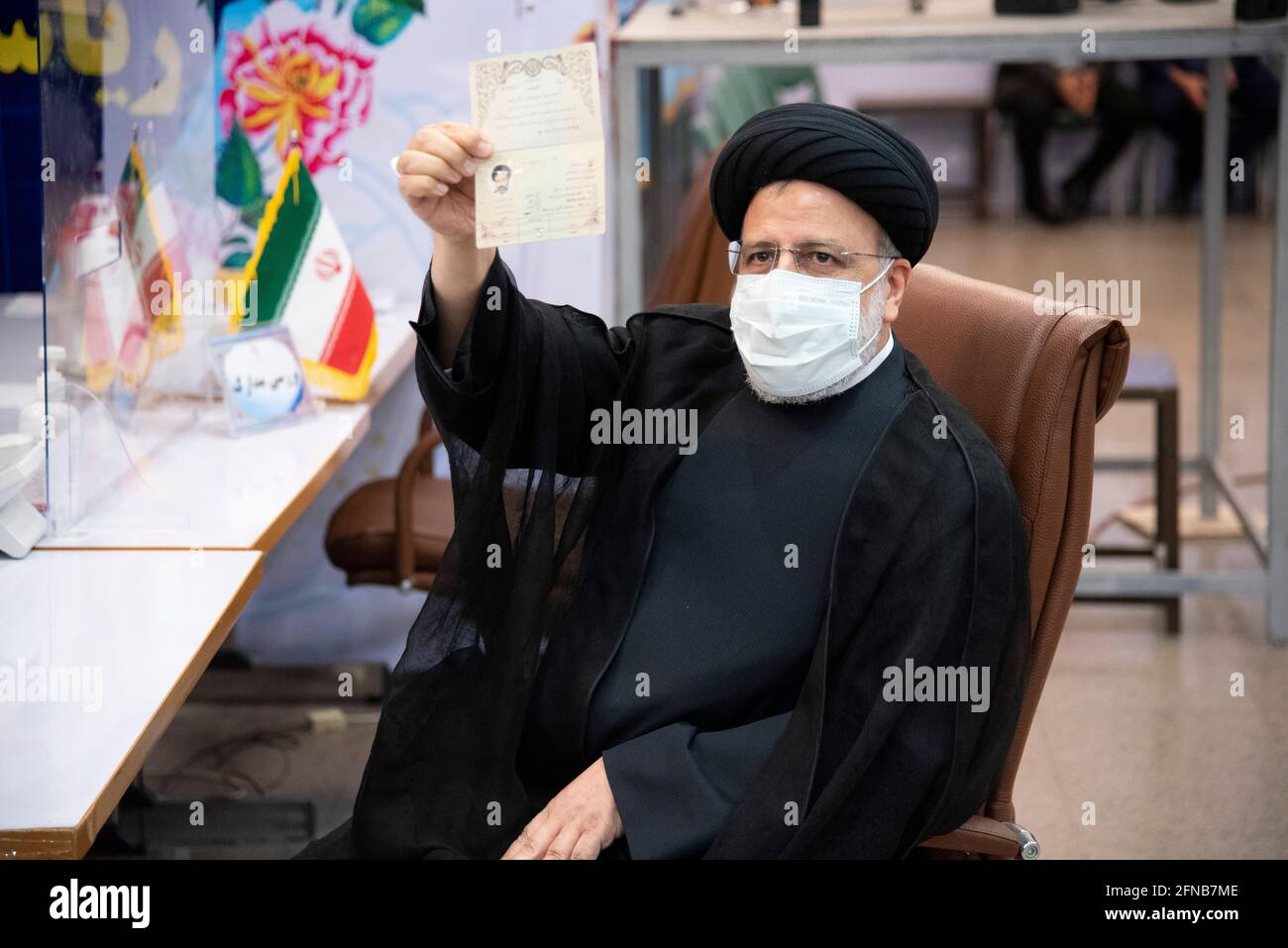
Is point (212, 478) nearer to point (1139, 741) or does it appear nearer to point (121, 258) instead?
point (121, 258)

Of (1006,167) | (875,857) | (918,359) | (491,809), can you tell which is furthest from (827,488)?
(1006,167)

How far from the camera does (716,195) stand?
206 cm

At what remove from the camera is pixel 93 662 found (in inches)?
77.0

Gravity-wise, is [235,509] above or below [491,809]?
above

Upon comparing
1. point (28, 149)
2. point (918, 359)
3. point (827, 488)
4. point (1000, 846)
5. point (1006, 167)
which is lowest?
point (1000, 846)

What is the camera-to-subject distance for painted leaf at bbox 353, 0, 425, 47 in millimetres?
3668

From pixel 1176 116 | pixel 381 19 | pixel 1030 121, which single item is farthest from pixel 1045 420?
pixel 1176 116

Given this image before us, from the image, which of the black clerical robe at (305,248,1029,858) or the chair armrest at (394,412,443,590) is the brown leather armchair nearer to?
the chair armrest at (394,412,443,590)

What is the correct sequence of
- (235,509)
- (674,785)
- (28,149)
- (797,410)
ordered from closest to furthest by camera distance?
(674,785), (797,410), (235,509), (28,149)

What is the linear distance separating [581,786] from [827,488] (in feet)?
1.61

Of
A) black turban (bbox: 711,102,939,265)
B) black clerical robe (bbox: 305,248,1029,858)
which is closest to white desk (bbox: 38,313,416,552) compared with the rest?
black clerical robe (bbox: 305,248,1029,858)

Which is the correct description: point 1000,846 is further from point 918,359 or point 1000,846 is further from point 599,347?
point 599,347

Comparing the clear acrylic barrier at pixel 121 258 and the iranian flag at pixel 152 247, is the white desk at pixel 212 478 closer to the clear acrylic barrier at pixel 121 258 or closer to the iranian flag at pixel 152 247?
the clear acrylic barrier at pixel 121 258

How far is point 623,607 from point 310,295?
1.48m
